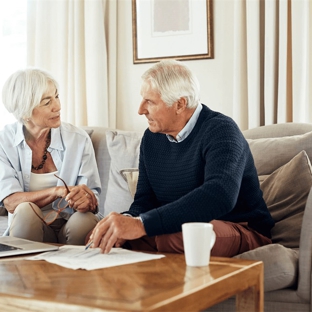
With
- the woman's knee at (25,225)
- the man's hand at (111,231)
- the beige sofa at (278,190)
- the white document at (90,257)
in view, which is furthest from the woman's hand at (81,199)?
the man's hand at (111,231)

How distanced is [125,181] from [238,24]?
109 centimetres

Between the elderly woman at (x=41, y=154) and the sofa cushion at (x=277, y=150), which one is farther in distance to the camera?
the elderly woman at (x=41, y=154)

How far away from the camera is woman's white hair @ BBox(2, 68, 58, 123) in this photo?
2.60 meters

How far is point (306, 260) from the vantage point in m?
1.82

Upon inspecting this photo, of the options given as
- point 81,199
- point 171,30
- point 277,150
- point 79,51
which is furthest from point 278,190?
point 79,51

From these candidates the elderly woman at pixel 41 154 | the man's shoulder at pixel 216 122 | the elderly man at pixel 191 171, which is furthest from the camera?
the elderly woman at pixel 41 154

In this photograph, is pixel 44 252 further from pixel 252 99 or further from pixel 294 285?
pixel 252 99

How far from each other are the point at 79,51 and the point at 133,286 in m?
2.58

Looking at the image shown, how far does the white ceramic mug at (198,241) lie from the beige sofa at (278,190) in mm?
417

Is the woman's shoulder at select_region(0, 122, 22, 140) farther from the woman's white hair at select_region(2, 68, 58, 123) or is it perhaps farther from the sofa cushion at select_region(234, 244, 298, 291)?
the sofa cushion at select_region(234, 244, 298, 291)

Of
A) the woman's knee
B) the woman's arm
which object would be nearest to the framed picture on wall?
the woman's arm

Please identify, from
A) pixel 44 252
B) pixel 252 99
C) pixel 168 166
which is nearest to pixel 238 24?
pixel 252 99

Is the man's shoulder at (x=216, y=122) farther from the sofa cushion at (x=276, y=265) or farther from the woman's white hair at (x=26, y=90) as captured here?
the woman's white hair at (x=26, y=90)

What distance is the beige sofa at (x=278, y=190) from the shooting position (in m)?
1.82
